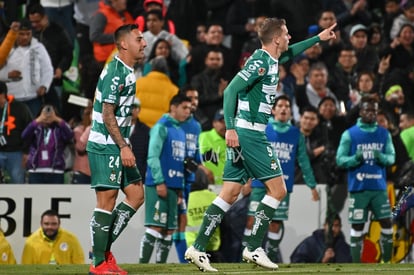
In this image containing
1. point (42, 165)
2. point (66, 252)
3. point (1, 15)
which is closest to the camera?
point (66, 252)

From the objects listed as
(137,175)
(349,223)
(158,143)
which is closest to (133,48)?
(137,175)

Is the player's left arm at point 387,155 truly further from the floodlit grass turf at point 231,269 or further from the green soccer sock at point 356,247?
the floodlit grass turf at point 231,269

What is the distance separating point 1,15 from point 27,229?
15.9 feet

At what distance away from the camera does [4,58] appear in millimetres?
17594

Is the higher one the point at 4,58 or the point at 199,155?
the point at 4,58

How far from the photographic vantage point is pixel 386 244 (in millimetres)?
16219

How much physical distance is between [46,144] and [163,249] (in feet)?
7.73

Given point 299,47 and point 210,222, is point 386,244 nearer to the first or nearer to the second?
point 299,47

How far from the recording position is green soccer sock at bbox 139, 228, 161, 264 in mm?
15305

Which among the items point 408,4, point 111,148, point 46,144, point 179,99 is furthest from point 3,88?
point 408,4

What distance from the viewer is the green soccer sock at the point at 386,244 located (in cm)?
1614

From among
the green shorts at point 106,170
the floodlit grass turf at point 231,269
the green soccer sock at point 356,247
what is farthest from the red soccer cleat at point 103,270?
the green soccer sock at point 356,247

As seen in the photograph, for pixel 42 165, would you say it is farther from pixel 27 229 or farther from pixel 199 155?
pixel 199 155

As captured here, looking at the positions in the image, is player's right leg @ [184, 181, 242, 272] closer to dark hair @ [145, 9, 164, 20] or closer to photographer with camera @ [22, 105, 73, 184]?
photographer with camera @ [22, 105, 73, 184]
